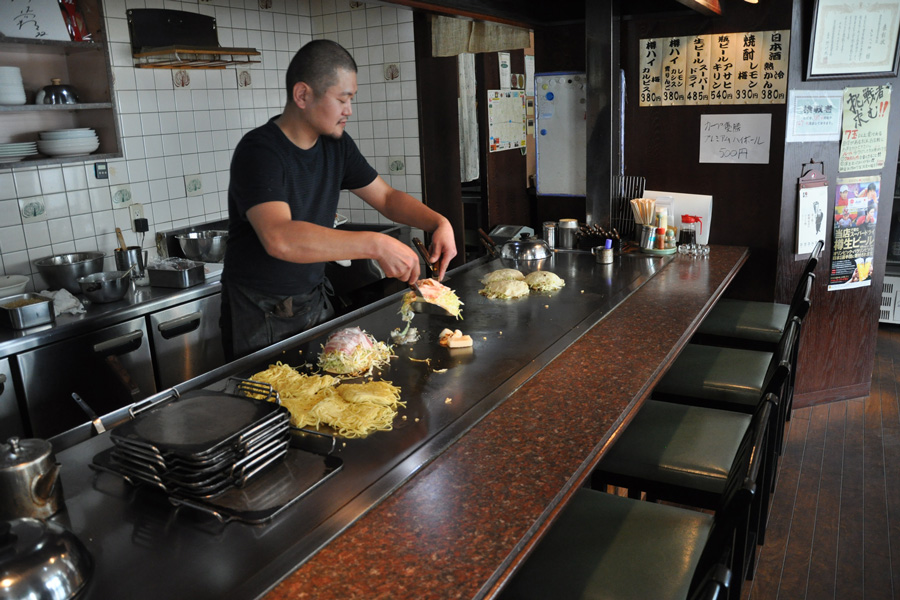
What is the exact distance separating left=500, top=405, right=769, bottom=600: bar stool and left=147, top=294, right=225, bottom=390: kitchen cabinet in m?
2.20

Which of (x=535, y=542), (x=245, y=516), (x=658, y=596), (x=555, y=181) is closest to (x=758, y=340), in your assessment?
(x=555, y=181)

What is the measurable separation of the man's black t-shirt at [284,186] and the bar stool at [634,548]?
1324 millimetres

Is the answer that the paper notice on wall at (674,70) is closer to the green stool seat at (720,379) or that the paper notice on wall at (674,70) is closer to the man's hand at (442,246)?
the green stool seat at (720,379)

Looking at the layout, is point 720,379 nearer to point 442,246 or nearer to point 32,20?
point 442,246

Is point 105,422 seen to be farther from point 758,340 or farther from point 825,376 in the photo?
point 825,376

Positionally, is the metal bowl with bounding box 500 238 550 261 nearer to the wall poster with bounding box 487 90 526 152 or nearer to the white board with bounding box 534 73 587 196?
the white board with bounding box 534 73 587 196

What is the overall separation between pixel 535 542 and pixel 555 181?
125 inches

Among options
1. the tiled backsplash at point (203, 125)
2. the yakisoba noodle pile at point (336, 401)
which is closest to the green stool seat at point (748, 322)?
the yakisoba noodle pile at point (336, 401)

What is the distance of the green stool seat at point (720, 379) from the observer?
2715 millimetres

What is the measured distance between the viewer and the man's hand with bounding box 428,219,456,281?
8.36ft

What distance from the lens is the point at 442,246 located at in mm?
2553

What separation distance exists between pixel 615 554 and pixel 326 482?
73cm

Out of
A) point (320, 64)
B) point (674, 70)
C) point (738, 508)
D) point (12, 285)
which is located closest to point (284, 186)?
point (320, 64)

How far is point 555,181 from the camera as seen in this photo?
4.21 metres
